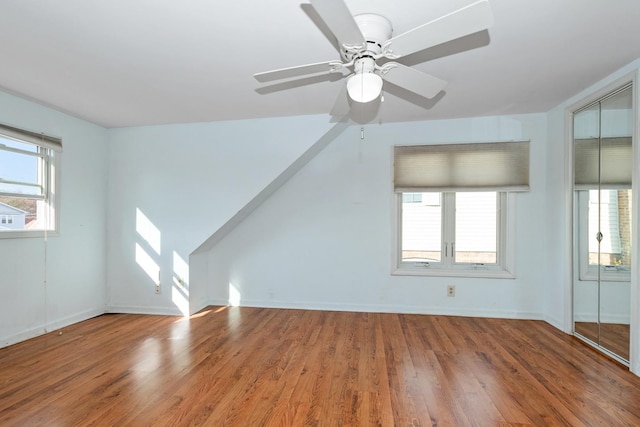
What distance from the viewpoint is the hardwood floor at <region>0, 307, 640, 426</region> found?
188cm

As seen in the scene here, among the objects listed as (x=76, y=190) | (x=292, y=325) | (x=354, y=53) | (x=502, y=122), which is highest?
(x=502, y=122)

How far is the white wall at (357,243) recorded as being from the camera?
361 centimetres

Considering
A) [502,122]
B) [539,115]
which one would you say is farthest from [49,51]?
[539,115]

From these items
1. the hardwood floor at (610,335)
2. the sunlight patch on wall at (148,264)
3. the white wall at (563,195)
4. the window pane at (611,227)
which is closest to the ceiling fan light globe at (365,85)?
the white wall at (563,195)

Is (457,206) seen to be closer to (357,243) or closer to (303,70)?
(357,243)

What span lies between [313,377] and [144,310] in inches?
104

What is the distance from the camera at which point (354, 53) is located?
5.28ft

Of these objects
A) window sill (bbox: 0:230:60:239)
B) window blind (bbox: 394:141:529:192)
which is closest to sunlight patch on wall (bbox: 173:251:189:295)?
window sill (bbox: 0:230:60:239)

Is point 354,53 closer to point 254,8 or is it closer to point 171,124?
point 254,8

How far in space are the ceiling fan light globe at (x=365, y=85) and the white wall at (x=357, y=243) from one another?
79.4 inches

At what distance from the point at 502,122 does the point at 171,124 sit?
3977mm

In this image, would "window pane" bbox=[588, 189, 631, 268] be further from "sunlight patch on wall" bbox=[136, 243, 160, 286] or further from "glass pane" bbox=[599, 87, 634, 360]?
"sunlight patch on wall" bbox=[136, 243, 160, 286]

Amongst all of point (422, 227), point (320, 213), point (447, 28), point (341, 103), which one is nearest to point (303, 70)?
point (341, 103)

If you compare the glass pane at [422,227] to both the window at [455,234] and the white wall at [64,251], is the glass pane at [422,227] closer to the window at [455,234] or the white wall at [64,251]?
the window at [455,234]
